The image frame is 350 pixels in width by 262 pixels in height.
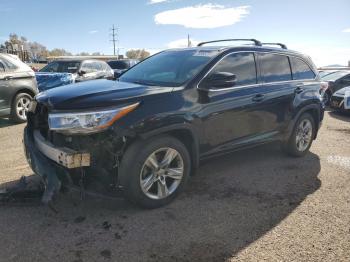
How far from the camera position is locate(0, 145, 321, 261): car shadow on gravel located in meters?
3.03

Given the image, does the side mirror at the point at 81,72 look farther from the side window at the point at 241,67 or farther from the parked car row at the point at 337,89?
the side window at the point at 241,67

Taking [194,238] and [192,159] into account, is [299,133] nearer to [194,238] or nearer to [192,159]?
[192,159]

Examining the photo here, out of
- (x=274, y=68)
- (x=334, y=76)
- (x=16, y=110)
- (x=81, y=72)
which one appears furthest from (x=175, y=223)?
(x=334, y=76)

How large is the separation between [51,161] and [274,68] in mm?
3398

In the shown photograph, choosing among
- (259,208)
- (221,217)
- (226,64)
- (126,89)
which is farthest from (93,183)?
(226,64)

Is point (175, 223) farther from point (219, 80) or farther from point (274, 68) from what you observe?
point (274, 68)

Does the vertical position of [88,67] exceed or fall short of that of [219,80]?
it exceeds it

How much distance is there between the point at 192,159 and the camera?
13.2 ft

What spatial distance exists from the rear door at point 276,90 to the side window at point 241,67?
193 millimetres

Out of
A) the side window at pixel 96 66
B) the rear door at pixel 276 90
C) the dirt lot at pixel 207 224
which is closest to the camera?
the dirt lot at pixel 207 224

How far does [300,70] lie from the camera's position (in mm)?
5629

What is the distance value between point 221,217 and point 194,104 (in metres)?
1.26

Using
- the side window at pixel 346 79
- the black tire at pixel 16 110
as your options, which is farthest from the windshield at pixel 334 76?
the black tire at pixel 16 110

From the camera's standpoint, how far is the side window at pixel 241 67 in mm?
4355
